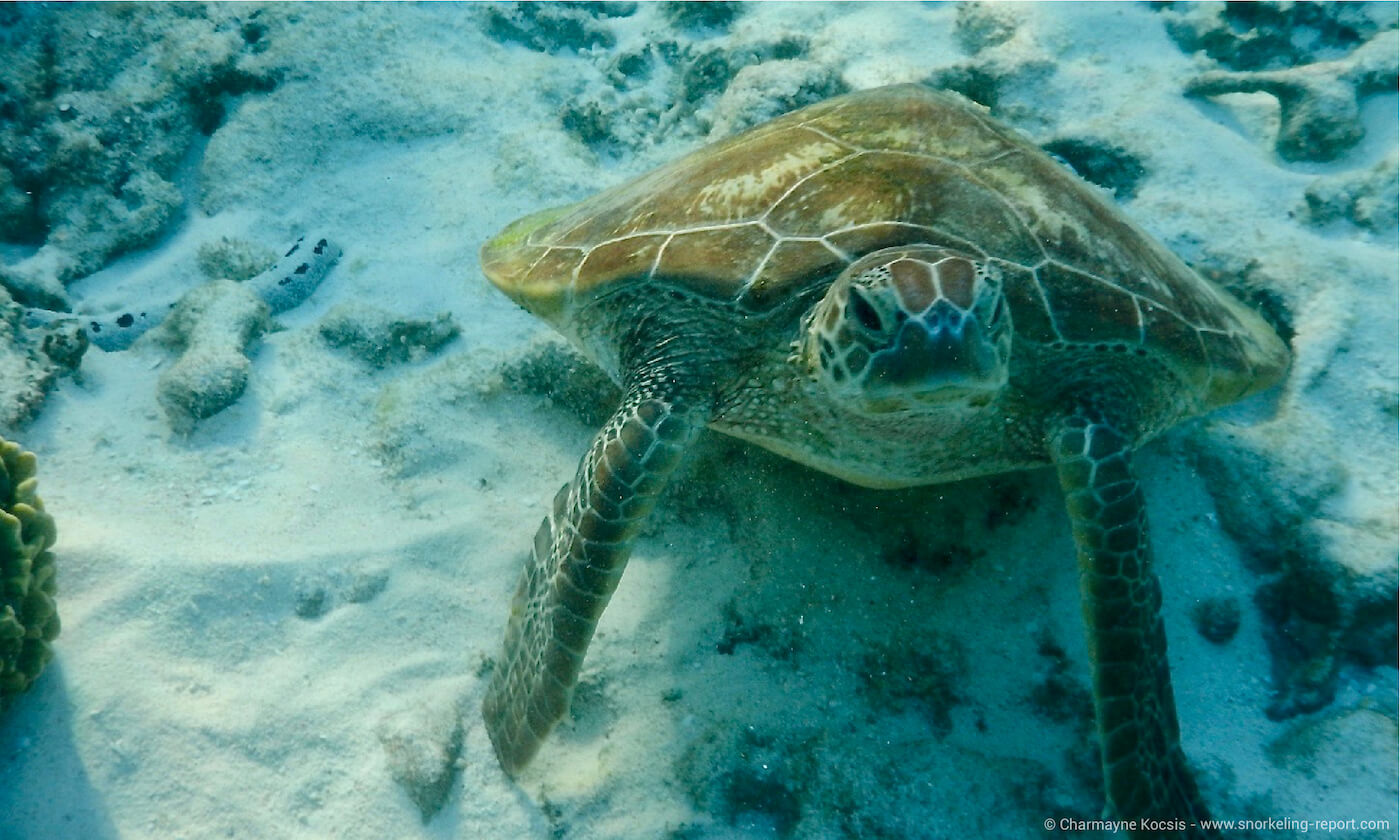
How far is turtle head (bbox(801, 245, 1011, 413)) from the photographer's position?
174 centimetres

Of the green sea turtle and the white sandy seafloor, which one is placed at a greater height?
the green sea turtle

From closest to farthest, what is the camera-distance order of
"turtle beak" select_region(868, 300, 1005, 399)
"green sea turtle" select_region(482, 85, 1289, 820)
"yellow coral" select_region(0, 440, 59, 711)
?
"turtle beak" select_region(868, 300, 1005, 399), "green sea turtle" select_region(482, 85, 1289, 820), "yellow coral" select_region(0, 440, 59, 711)

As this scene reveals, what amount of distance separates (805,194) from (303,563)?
221 centimetres

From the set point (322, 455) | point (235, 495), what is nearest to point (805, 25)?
point (322, 455)

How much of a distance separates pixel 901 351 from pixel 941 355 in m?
0.09

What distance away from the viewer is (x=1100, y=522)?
2.07m

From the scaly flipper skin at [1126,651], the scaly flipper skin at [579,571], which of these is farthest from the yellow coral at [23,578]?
the scaly flipper skin at [1126,651]

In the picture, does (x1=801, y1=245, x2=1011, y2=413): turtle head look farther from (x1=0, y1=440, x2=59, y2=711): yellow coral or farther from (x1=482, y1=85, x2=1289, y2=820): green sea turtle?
(x1=0, y1=440, x2=59, y2=711): yellow coral

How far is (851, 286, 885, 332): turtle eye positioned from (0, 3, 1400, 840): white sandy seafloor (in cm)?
103

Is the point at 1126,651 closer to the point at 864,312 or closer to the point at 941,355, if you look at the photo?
the point at 941,355

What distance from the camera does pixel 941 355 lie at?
5.70 feet

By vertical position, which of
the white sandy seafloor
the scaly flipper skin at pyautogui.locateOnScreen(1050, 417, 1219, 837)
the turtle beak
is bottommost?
the white sandy seafloor

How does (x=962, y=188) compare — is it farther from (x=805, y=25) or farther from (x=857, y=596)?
(x=805, y=25)

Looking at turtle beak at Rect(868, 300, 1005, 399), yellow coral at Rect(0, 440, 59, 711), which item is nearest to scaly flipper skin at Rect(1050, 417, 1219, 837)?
turtle beak at Rect(868, 300, 1005, 399)
